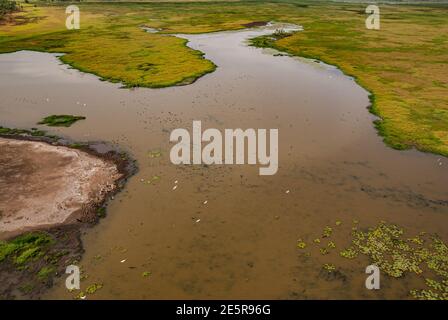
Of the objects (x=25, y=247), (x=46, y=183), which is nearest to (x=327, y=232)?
(x=25, y=247)

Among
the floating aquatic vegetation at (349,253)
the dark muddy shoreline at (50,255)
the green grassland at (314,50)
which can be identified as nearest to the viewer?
the dark muddy shoreline at (50,255)

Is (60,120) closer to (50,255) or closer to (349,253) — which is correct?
(50,255)

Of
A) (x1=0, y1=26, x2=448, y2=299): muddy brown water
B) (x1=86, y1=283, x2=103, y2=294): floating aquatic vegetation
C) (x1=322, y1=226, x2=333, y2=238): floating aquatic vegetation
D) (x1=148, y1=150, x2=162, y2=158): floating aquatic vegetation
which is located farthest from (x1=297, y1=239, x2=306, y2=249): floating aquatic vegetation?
(x1=148, y1=150, x2=162, y2=158): floating aquatic vegetation

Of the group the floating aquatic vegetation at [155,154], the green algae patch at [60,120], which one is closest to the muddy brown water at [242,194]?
the floating aquatic vegetation at [155,154]

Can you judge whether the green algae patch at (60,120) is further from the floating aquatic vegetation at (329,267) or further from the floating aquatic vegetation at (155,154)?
the floating aquatic vegetation at (329,267)

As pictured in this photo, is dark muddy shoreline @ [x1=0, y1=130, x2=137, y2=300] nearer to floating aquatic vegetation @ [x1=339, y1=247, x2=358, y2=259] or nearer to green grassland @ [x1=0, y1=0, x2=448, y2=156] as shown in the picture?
floating aquatic vegetation @ [x1=339, y1=247, x2=358, y2=259]
